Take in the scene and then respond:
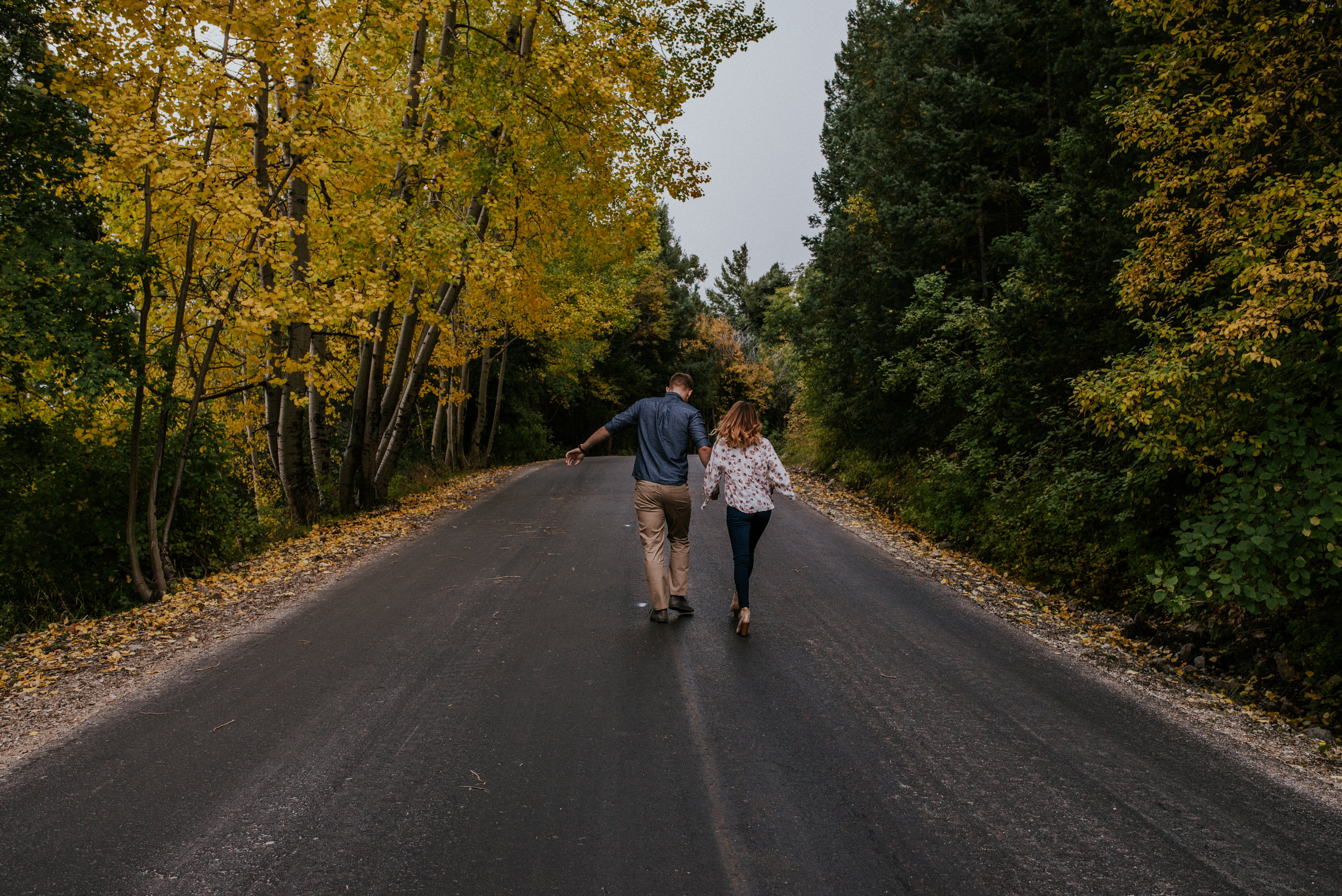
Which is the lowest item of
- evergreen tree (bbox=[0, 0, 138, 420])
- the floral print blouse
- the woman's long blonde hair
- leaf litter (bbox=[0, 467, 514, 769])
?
leaf litter (bbox=[0, 467, 514, 769])

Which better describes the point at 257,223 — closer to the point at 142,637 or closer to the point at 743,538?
the point at 142,637

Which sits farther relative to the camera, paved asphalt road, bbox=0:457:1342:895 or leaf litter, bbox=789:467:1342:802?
leaf litter, bbox=789:467:1342:802

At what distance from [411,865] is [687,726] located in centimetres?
175

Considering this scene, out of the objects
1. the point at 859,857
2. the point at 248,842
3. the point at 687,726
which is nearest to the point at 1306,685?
the point at 859,857

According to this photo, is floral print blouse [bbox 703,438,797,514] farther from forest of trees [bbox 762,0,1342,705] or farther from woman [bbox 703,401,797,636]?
forest of trees [bbox 762,0,1342,705]

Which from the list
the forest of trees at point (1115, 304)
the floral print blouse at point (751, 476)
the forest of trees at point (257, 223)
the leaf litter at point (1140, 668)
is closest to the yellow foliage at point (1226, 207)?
the forest of trees at point (1115, 304)

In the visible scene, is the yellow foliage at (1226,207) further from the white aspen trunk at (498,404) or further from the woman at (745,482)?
the white aspen trunk at (498,404)

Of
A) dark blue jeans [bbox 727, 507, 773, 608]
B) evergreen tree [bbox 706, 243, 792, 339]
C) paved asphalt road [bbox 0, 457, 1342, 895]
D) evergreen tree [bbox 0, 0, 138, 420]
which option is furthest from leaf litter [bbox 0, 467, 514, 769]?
evergreen tree [bbox 706, 243, 792, 339]

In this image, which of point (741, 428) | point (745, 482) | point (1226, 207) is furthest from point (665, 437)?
point (1226, 207)

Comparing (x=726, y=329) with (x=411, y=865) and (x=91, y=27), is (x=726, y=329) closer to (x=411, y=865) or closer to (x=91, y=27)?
(x=91, y=27)

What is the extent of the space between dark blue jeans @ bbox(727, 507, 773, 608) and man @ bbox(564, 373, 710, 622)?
42 cm

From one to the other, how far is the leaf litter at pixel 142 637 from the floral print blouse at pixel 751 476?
13.8 feet

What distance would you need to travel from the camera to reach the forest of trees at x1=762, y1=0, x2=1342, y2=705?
16.3 ft

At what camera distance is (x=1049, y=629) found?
652 centimetres
